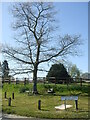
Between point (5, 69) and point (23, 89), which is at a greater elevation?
point (5, 69)

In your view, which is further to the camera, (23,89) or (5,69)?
(5,69)

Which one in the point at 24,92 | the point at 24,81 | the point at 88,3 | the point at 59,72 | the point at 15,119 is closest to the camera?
the point at 15,119

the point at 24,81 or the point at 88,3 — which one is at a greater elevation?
the point at 88,3

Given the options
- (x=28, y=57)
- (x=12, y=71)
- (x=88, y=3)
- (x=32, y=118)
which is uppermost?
(x=88, y=3)

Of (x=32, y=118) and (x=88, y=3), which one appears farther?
(x=88, y=3)

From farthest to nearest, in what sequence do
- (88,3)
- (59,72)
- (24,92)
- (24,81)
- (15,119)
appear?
(59,72) → (24,81) → (24,92) → (88,3) → (15,119)

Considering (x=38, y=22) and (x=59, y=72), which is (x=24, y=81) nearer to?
(x=38, y=22)

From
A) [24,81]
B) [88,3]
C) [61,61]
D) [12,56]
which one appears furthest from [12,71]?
[88,3]

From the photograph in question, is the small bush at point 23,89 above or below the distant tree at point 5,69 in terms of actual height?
below

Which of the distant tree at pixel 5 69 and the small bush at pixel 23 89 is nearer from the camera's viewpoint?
the small bush at pixel 23 89

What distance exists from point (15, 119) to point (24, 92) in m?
12.7

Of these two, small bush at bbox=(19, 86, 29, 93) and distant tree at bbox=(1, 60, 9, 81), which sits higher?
distant tree at bbox=(1, 60, 9, 81)

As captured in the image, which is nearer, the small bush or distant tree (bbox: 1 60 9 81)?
the small bush

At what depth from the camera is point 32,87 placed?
22094mm
